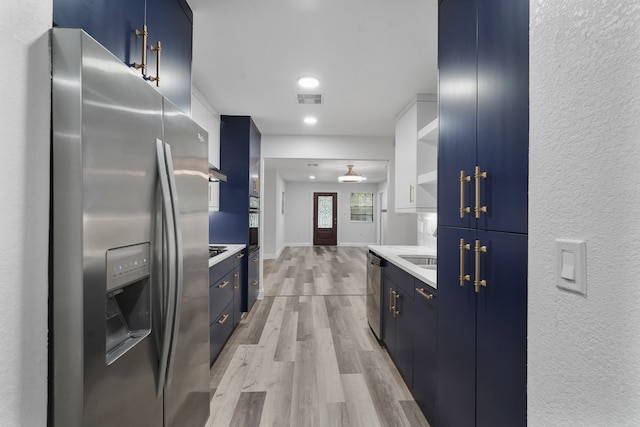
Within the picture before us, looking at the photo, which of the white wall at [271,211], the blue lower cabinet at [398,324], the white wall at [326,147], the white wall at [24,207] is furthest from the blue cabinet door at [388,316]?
the white wall at [271,211]

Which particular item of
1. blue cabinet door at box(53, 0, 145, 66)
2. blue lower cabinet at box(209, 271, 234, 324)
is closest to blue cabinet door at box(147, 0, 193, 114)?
blue cabinet door at box(53, 0, 145, 66)

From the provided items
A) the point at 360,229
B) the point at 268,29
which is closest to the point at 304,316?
the point at 268,29

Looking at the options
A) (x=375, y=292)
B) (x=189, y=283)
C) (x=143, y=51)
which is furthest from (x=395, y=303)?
(x=143, y=51)

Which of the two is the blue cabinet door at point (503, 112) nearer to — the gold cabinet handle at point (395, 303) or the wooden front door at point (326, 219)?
the gold cabinet handle at point (395, 303)

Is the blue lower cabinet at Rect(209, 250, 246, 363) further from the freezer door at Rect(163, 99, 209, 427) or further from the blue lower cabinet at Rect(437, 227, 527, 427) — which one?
the blue lower cabinet at Rect(437, 227, 527, 427)

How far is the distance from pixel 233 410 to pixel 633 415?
1997mm

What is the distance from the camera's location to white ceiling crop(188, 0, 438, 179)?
1909mm

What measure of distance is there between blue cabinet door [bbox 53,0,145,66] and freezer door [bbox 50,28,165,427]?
143 millimetres

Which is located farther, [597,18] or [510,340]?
[510,340]

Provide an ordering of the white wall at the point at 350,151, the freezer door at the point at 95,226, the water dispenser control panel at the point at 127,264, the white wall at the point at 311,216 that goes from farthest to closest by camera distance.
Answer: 1. the white wall at the point at 311,216
2. the white wall at the point at 350,151
3. the water dispenser control panel at the point at 127,264
4. the freezer door at the point at 95,226

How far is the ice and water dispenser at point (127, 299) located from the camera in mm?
868

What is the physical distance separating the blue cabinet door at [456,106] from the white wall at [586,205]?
0.47 meters

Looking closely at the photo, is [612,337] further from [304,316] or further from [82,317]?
[304,316]

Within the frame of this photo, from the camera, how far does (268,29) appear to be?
209 cm
